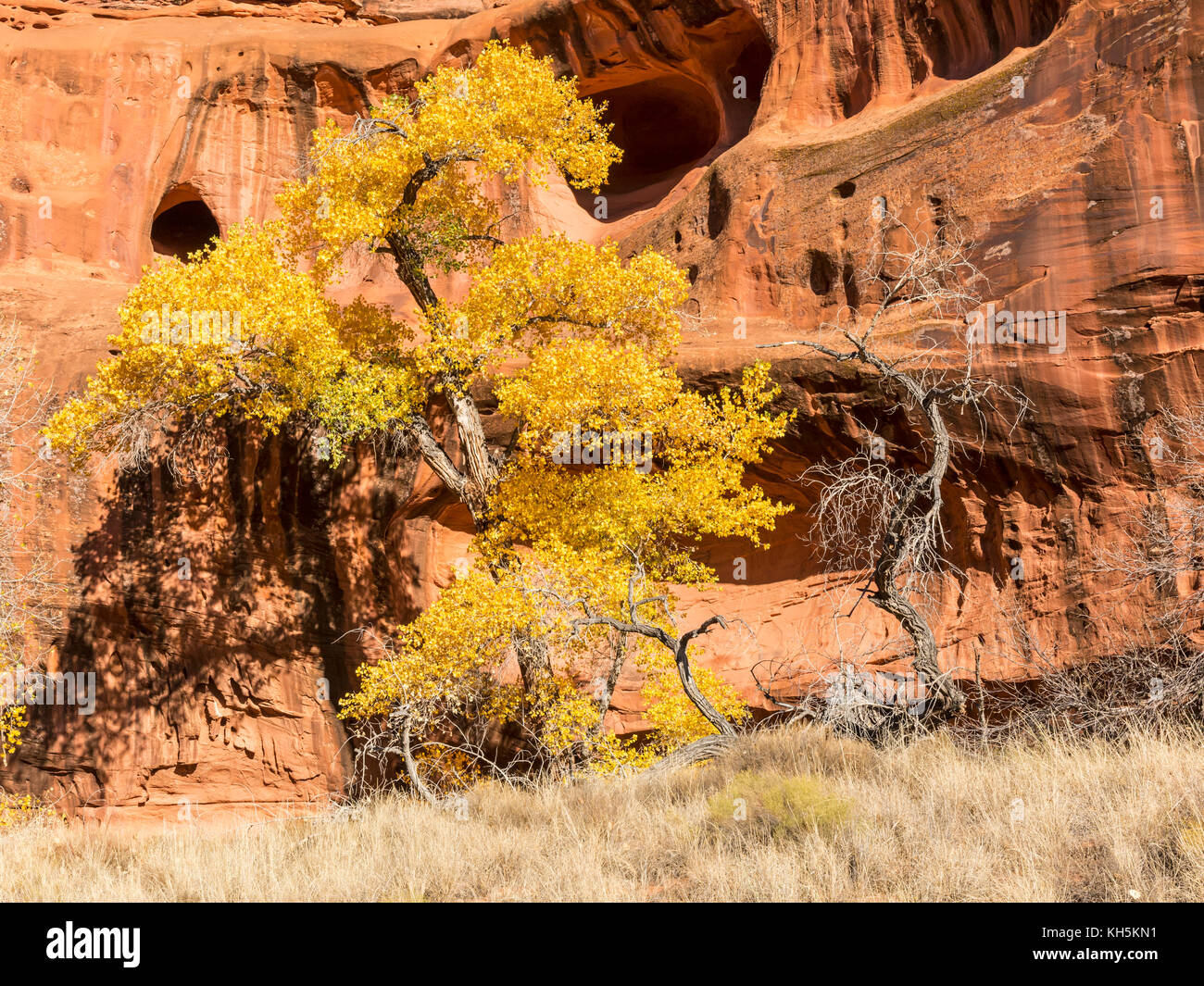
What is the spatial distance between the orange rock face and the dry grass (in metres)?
4.49

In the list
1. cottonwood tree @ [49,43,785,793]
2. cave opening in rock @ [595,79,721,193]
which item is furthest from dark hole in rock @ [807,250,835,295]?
cave opening in rock @ [595,79,721,193]

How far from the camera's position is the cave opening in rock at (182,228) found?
22.0 meters

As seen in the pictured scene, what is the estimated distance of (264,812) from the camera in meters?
15.3

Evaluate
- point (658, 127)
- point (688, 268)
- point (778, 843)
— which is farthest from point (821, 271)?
point (778, 843)

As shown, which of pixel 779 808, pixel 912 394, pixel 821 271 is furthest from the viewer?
pixel 821 271

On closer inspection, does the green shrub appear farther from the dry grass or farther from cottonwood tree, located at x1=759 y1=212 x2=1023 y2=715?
cottonwood tree, located at x1=759 y1=212 x2=1023 y2=715

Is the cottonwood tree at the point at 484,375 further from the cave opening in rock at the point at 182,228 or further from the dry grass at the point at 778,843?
the cave opening in rock at the point at 182,228

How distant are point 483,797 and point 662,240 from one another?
1082 cm

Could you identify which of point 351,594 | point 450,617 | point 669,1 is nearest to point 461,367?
point 450,617

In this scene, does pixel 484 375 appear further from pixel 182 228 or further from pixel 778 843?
pixel 182 228

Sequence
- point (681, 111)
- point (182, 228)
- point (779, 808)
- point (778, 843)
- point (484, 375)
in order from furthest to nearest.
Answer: point (182, 228), point (681, 111), point (484, 375), point (779, 808), point (778, 843)

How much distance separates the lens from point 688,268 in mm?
16516

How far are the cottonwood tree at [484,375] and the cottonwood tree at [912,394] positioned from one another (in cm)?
160

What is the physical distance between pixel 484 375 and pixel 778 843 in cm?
710
